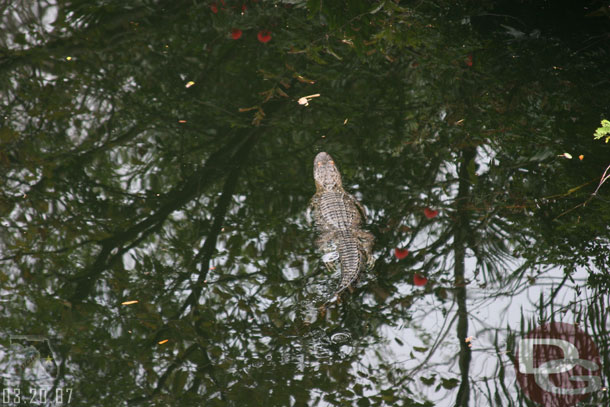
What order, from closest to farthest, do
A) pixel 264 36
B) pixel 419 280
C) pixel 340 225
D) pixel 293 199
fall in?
pixel 419 280
pixel 340 225
pixel 293 199
pixel 264 36

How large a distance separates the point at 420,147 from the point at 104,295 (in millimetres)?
2209

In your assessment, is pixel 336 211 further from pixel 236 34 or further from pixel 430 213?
pixel 236 34

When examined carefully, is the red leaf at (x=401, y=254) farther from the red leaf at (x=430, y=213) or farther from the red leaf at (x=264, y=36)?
the red leaf at (x=264, y=36)

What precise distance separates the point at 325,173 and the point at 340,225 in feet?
1.35

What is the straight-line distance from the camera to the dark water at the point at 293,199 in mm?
2848

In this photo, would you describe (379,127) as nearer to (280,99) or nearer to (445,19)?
(280,99)

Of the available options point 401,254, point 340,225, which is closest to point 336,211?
point 340,225

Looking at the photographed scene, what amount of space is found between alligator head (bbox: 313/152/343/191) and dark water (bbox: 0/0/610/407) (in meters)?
0.08

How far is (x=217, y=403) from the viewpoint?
8.87 feet

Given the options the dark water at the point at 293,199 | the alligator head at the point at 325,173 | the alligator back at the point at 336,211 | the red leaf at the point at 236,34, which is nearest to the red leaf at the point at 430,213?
the dark water at the point at 293,199

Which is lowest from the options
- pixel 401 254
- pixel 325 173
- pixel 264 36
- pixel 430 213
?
pixel 401 254

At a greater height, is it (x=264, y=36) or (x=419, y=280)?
(x=264, y=36)

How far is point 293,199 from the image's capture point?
3.55m

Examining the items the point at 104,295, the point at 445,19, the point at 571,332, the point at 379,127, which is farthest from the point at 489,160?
the point at 104,295
